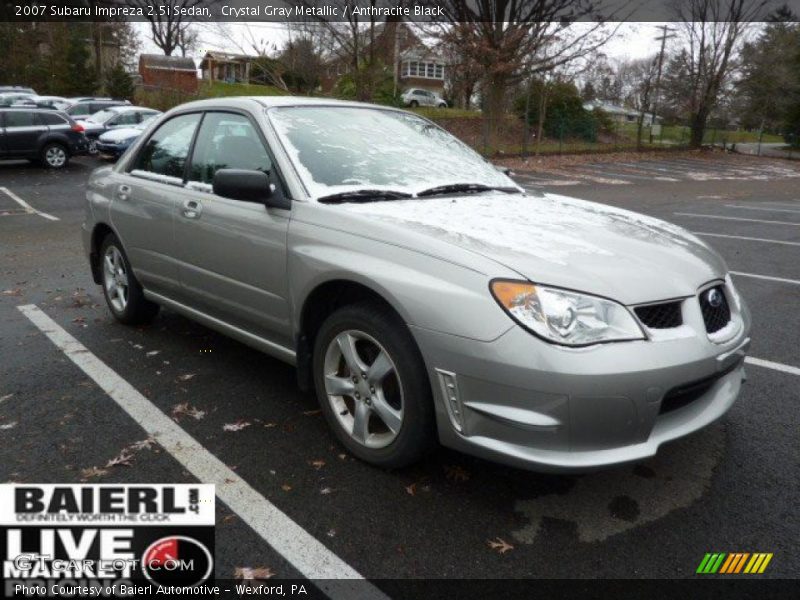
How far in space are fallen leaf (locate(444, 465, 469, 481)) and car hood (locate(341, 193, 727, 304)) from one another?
1.05 m

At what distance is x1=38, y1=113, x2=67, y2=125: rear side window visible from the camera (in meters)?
17.4

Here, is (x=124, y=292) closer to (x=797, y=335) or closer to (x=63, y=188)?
(x=797, y=335)

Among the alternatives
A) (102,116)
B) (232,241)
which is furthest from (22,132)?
(232,241)

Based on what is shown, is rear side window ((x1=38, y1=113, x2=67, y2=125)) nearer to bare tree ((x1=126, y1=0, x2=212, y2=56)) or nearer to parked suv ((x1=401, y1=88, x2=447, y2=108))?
parked suv ((x1=401, y1=88, x2=447, y2=108))

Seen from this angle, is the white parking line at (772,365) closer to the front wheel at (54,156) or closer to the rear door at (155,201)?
the rear door at (155,201)

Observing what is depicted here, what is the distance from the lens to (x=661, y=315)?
2646 millimetres

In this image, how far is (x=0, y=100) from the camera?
21.2 meters

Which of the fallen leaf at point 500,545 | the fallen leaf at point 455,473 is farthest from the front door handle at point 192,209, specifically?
the fallen leaf at point 500,545

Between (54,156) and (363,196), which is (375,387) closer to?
(363,196)

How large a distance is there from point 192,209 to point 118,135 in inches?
644

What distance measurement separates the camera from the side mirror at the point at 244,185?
10.8 ft

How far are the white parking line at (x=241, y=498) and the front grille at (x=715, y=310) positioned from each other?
173cm

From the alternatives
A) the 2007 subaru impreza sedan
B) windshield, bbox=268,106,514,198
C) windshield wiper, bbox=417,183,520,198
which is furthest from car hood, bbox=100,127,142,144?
windshield wiper, bbox=417,183,520,198

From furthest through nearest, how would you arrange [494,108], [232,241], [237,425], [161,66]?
[161,66]
[494,108]
[232,241]
[237,425]
